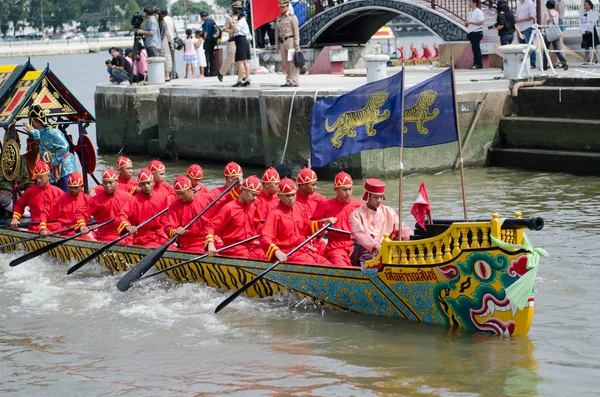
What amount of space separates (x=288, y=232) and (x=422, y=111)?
194cm

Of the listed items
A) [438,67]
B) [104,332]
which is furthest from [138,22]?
[104,332]

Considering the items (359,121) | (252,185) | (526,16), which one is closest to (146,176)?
(252,185)

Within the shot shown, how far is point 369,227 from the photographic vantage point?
1064 centimetres

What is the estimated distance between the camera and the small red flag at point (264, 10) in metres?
24.2

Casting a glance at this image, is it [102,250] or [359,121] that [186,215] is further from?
[359,121]

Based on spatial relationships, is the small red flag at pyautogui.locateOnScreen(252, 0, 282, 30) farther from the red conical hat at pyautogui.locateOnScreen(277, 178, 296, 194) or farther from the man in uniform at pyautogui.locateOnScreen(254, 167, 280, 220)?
the red conical hat at pyautogui.locateOnScreen(277, 178, 296, 194)

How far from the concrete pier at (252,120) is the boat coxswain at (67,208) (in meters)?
5.86

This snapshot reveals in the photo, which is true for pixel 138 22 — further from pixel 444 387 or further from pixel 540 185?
pixel 444 387

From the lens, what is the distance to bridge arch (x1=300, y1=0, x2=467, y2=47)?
2836 cm

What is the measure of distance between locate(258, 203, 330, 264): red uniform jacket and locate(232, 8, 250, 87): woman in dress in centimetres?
971

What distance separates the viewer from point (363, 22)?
1364 inches

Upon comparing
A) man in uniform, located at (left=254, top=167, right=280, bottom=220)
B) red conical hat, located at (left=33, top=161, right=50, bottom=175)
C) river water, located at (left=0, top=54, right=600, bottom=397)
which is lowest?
river water, located at (left=0, top=54, right=600, bottom=397)

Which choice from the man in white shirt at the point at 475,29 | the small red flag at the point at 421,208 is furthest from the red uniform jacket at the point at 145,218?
the man in white shirt at the point at 475,29

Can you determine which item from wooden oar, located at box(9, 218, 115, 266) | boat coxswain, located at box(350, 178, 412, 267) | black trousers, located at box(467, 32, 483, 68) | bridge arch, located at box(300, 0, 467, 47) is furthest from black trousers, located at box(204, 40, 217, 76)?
boat coxswain, located at box(350, 178, 412, 267)
